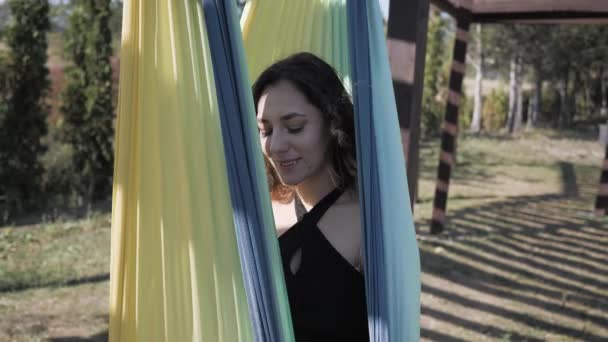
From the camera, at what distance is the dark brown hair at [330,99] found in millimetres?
1356

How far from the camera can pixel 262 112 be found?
4.51 ft

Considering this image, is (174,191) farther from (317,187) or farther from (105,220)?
(105,220)

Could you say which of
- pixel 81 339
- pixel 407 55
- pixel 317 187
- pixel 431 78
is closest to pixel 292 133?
pixel 317 187

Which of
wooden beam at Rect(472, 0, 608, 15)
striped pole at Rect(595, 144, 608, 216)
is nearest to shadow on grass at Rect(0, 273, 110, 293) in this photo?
wooden beam at Rect(472, 0, 608, 15)

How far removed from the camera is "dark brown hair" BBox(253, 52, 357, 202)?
1356 millimetres

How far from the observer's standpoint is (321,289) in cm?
128

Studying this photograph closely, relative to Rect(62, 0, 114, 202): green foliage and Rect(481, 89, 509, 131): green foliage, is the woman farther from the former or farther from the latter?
Rect(481, 89, 509, 131): green foliage

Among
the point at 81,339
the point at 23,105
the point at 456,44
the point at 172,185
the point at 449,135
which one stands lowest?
the point at 81,339

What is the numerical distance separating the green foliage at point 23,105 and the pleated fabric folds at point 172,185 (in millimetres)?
5606

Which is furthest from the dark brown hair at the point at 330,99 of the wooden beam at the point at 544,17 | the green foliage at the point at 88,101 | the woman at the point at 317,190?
the green foliage at the point at 88,101

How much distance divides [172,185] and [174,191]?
1cm

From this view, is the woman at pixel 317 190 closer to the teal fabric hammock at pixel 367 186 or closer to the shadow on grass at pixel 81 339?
the teal fabric hammock at pixel 367 186

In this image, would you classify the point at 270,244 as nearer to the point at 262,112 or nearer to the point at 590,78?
the point at 262,112

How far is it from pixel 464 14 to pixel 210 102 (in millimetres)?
4145
